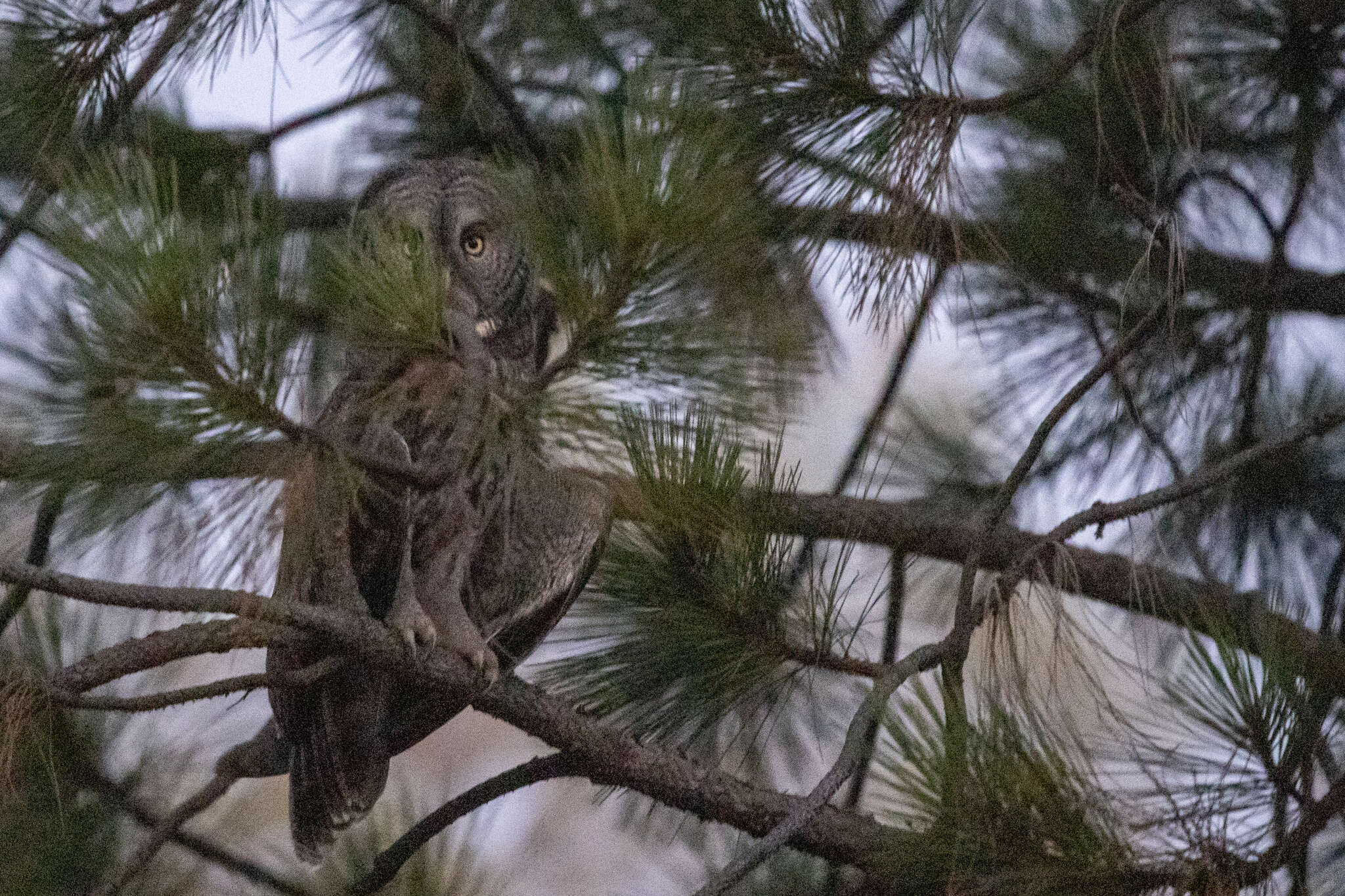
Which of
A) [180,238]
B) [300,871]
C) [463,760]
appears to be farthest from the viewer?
[463,760]

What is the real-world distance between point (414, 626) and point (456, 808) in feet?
0.62

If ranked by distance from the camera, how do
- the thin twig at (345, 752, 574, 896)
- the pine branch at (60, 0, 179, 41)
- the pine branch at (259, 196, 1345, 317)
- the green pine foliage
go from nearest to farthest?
the green pine foliage < the pine branch at (60, 0, 179, 41) < the thin twig at (345, 752, 574, 896) < the pine branch at (259, 196, 1345, 317)

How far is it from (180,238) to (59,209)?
0.31 feet

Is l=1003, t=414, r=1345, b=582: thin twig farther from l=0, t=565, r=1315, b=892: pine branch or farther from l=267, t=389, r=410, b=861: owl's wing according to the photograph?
l=267, t=389, r=410, b=861: owl's wing

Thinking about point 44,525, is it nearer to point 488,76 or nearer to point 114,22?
point 114,22

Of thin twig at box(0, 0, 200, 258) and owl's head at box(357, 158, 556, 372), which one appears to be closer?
thin twig at box(0, 0, 200, 258)

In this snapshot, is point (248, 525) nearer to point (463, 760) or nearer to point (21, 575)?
point (21, 575)

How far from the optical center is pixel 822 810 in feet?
5.11

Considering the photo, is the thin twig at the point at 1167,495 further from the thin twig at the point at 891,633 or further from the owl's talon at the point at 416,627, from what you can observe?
the owl's talon at the point at 416,627

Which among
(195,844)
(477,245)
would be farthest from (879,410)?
(195,844)

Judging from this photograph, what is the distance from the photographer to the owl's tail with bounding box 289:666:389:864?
5.59ft

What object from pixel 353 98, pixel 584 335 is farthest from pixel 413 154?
pixel 584 335

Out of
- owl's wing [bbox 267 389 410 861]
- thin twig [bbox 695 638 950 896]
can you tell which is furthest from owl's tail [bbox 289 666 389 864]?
thin twig [bbox 695 638 950 896]

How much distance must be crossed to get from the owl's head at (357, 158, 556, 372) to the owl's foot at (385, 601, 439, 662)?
0.35 meters
